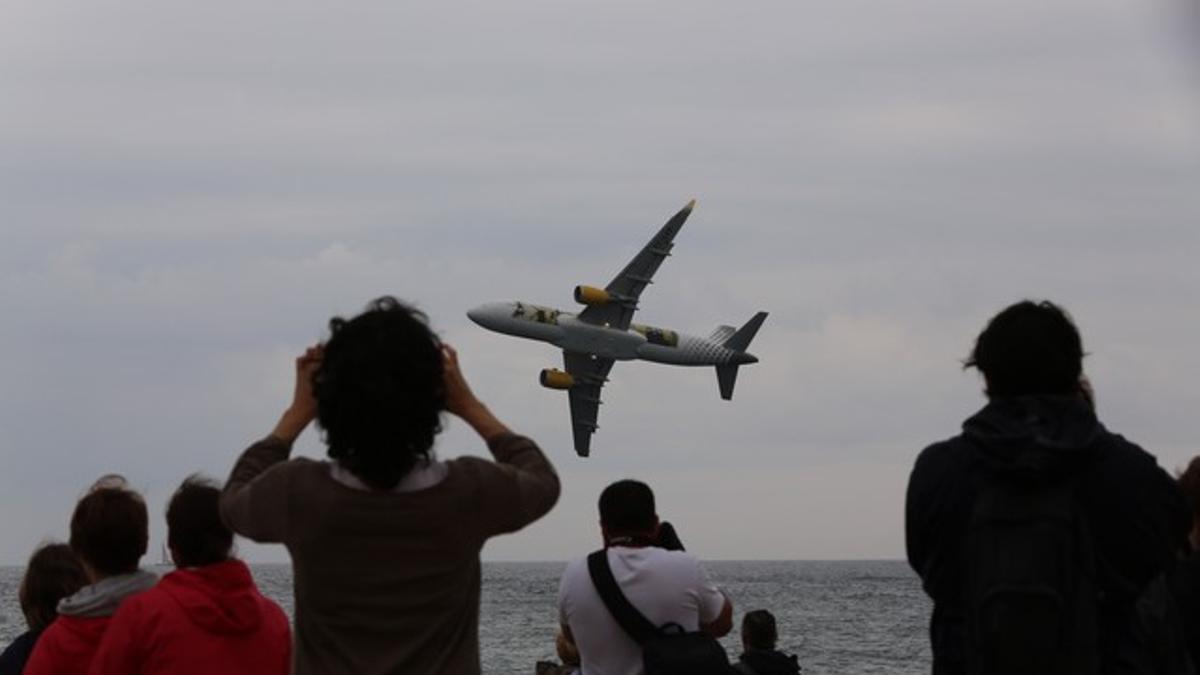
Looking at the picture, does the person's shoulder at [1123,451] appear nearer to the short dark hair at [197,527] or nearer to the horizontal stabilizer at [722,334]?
the short dark hair at [197,527]

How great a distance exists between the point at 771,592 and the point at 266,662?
132717 millimetres

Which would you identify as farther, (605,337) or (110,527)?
(605,337)

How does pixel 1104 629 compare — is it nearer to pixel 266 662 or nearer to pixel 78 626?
pixel 266 662

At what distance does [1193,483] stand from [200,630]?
3.44 meters

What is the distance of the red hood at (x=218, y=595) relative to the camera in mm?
6863

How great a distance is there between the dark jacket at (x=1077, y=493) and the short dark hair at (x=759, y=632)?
5.37 m

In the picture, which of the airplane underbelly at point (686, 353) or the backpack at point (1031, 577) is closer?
the backpack at point (1031, 577)

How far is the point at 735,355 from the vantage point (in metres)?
67.9

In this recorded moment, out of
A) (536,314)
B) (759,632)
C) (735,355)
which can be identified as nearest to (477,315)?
(536,314)

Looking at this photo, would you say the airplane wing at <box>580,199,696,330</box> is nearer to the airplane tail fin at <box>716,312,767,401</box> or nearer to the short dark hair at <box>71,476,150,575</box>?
the airplane tail fin at <box>716,312,767,401</box>

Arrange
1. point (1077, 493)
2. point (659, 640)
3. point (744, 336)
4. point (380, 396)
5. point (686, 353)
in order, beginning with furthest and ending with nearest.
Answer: point (744, 336)
point (686, 353)
point (659, 640)
point (1077, 493)
point (380, 396)

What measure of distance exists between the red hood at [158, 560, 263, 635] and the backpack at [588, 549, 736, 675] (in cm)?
164

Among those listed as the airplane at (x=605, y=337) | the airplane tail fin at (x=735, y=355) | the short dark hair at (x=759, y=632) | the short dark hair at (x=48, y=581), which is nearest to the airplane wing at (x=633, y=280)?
the airplane at (x=605, y=337)

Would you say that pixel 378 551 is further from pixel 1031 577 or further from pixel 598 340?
pixel 598 340
